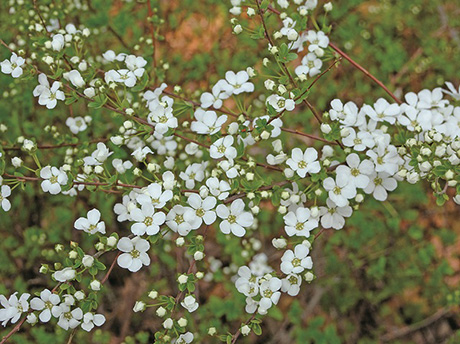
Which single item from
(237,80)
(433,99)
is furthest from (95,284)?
(433,99)

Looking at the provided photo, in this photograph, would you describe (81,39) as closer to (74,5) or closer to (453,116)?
(74,5)

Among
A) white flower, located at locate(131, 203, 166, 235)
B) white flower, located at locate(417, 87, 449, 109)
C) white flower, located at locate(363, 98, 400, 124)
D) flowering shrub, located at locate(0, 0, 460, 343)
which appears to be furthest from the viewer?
white flower, located at locate(417, 87, 449, 109)

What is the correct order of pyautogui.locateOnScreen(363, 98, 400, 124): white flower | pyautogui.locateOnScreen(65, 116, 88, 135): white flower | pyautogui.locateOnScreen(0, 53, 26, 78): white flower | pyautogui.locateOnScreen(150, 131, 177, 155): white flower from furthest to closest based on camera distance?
pyautogui.locateOnScreen(65, 116, 88, 135): white flower, pyautogui.locateOnScreen(150, 131, 177, 155): white flower, pyautogui.locateOnScreen(363, 98, 400, 124): white flower, pyautogui.locateOnScreen(0, 53, 26, 78): white flower

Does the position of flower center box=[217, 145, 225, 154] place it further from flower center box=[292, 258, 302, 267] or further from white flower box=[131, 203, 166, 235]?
flower center box=[292, 258, 302, 267]

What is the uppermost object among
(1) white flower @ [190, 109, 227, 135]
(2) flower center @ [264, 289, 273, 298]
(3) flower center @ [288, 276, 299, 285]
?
(1) white flower @ [190, 109, 227, 135]

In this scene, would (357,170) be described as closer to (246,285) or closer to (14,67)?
(246,285)

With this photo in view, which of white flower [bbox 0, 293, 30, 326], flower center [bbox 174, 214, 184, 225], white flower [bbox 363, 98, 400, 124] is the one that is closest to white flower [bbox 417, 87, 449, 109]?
white flower [bbox 363, 98, 400, 124]

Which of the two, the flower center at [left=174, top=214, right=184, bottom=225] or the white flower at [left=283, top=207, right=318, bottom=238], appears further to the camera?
the white flower at [left=283, top=207, right=318, bottom=238]

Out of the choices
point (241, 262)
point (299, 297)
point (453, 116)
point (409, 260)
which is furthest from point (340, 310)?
point (453, 116)
